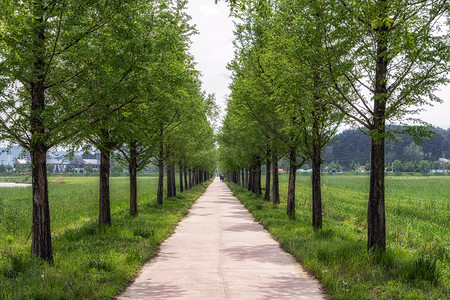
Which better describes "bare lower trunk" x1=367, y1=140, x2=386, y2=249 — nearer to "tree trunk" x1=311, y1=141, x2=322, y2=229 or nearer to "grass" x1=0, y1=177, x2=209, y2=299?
"tree trunk" x1=311, y1=141, x2=322, y2=229

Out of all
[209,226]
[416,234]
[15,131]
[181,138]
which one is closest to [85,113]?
[15,131]

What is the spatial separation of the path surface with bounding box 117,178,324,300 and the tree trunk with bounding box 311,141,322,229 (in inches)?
75.9

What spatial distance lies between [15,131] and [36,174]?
1.03m

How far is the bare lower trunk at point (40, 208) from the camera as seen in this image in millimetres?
8578

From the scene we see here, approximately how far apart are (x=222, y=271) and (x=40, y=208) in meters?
4.11

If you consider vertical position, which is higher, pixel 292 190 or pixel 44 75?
pixel 44 75

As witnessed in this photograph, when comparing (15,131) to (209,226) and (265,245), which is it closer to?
(265,245)

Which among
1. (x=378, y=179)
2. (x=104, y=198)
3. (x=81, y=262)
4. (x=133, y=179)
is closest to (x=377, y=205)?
(x=378, y=179)

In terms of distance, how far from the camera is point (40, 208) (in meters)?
8.66

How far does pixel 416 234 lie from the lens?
1447 cm

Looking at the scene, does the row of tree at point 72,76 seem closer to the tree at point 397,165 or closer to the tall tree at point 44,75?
the tall tree at point 44,75

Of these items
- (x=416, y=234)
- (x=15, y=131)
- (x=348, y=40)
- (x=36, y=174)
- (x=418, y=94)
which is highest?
(x=348, y=40)

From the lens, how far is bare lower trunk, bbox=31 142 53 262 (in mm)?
8578

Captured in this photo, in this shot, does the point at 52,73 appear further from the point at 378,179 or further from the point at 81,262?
the point at 378,179
